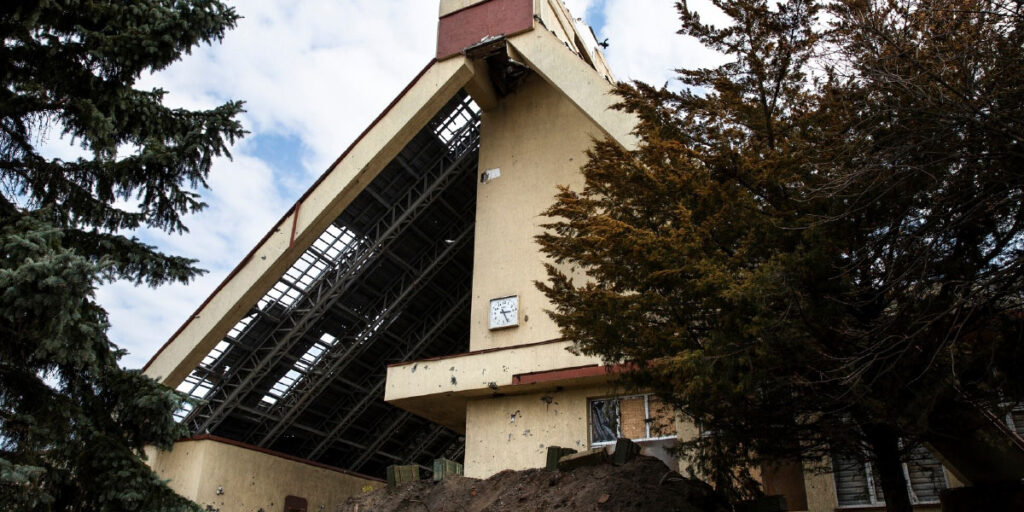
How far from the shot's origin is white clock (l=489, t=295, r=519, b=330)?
16.4 metres

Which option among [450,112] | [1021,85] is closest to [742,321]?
[1021,85]

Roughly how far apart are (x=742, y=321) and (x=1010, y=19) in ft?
11.7

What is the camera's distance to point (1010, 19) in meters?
5.91

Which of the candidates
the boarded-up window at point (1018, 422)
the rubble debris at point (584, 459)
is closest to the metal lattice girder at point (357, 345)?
the rubble debris at point (584, 459)

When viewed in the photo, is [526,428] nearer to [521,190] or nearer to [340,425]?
[521,190]

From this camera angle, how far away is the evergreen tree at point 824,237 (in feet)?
20.4

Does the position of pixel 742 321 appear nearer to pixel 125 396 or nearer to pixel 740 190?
pixel 740 190

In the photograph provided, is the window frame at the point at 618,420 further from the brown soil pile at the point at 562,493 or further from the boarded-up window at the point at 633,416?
the brown soil pile at the point at 562,493

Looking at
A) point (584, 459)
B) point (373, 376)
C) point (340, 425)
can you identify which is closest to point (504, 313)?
point (584, 459)

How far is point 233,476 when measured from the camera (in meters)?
17.2

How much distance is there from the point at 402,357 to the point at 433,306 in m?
1.97

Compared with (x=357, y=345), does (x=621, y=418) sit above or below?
below

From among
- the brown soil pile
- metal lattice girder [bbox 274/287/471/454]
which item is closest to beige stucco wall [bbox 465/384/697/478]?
the brown soil pile

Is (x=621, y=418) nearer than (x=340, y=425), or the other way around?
(x=621, y=418)
